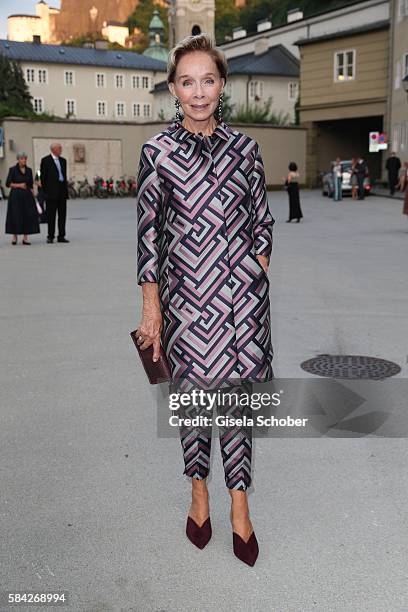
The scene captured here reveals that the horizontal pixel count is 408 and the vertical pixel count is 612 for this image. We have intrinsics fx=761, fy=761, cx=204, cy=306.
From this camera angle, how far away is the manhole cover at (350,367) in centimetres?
580

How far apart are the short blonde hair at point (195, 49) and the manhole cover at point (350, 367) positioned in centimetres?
325

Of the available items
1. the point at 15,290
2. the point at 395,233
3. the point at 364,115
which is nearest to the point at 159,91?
the point at 364,115

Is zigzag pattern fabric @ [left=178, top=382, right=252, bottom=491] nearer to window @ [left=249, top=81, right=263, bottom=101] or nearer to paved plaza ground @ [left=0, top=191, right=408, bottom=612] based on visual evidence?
paved plaza ground @ [left=0, top=191, right=408, bottom=612]

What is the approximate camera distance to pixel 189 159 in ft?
9.66

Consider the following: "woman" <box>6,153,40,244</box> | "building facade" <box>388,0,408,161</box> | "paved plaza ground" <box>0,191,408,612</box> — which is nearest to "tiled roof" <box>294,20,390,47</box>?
"building facade" <box>388,0,408,161</box>

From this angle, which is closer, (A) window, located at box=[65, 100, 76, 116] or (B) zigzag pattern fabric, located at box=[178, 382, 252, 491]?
(B) zigzag pattern fabric, located at box=[178, 382, 252, 491]

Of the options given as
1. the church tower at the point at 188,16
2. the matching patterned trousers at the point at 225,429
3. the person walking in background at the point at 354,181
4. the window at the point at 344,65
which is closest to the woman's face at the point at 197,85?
the matching patterned trousers at the point at 225,429

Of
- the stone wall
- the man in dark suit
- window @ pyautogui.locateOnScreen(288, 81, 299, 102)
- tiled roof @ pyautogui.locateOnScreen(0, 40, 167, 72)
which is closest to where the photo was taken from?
the man in dark suit

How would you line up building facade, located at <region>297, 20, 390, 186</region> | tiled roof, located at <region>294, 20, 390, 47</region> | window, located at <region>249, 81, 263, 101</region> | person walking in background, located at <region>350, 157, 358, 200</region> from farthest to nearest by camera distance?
1. window, located at <region>249, 81, 263, 101</region>
2. building facade, located at <region>297, 20, 390, 186</region>
3. tiled roof, located at <region>294, 20, 390, 47</region>
4. person walking in background, located at <region>350, 157, 358, 200</region>

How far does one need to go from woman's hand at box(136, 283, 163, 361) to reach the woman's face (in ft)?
2.30

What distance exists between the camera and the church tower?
232 feet

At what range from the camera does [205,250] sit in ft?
9.67

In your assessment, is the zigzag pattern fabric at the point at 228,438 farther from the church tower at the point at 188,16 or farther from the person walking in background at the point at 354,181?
the church tower at the point at 188,16

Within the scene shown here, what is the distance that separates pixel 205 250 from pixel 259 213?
303 millimetres
